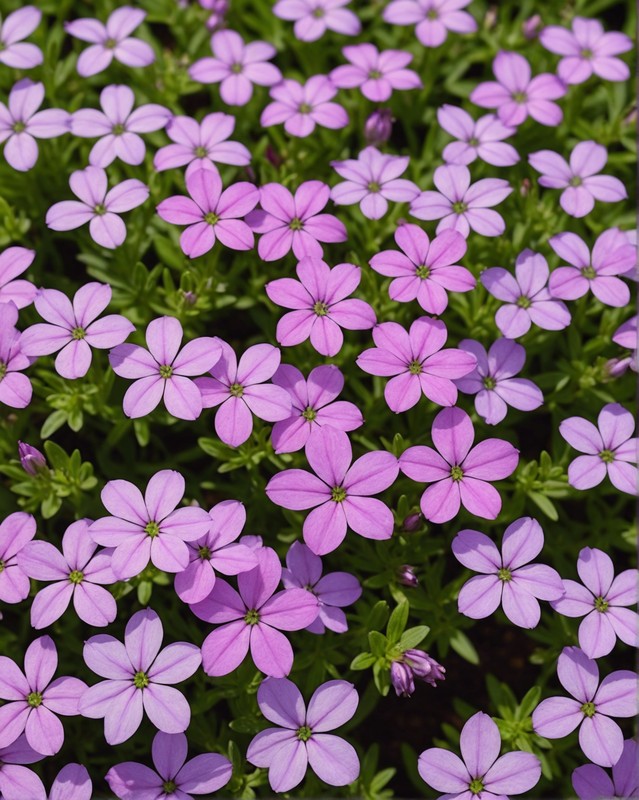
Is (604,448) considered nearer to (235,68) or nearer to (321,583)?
(321,583)

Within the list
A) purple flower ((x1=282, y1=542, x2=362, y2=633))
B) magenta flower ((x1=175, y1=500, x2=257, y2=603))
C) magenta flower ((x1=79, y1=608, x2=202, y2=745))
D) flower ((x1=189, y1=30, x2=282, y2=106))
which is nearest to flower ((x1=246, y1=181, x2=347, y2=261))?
flower ((x1=189, y1=30, x2=282, y2=106))

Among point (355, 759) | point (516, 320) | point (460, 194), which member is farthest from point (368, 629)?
point (460, 194)

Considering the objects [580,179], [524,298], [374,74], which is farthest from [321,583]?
[374,74]

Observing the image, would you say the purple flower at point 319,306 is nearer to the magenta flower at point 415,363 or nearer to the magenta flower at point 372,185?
the magenta flower at point 415,363

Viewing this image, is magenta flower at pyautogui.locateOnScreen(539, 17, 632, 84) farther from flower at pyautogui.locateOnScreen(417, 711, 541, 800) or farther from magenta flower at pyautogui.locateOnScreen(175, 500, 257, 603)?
flower at pyautogui.locateOnScreen(417, 711, 541, 800)

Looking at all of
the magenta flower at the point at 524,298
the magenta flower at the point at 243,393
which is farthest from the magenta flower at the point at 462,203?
the magenta flower at the point at 243,393

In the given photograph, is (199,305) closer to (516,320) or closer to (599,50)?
(516,320)
